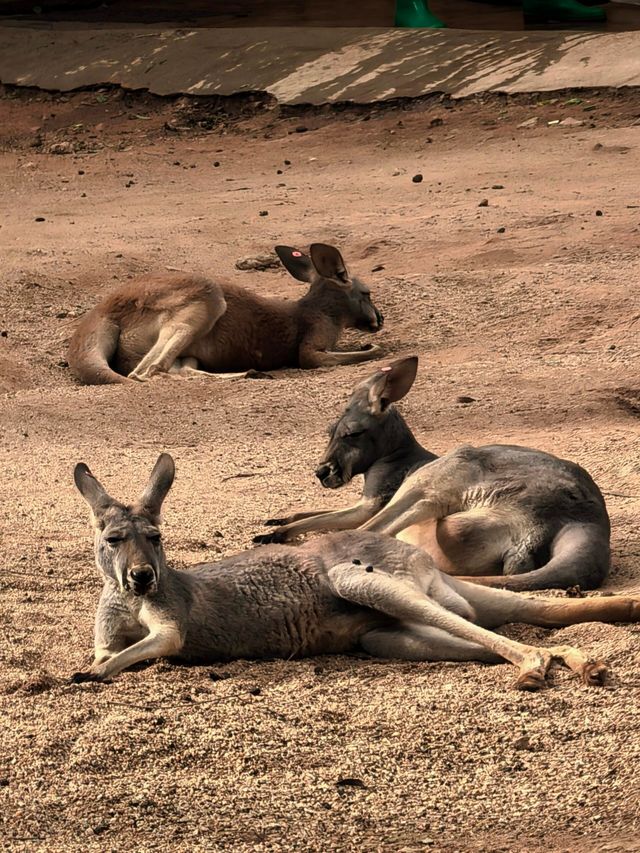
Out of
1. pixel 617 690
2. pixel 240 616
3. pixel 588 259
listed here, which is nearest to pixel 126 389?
pixel 588 259

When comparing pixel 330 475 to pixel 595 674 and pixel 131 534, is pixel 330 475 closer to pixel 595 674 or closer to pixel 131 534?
pixel 131 534

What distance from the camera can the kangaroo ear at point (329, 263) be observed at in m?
9.38

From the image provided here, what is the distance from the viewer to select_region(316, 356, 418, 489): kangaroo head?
557cm

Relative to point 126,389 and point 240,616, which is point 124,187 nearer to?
point 126,389

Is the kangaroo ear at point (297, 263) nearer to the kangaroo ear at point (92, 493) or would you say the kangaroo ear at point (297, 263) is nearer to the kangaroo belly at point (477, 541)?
the kangaroo belly at point (477, 541)

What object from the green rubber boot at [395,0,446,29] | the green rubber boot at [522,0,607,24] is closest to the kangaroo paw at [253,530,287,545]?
the green rubber boot at [395,0,446,29]

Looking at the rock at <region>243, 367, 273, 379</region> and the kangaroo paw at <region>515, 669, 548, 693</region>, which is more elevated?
the kangaroo paw at <region>515, 669, 548, 693</region>

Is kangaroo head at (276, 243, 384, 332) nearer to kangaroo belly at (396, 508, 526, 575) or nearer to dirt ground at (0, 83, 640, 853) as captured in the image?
dirt ground at (0, 83, 640, 853)

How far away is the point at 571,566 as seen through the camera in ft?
15.2

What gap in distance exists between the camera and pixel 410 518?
5.06 m

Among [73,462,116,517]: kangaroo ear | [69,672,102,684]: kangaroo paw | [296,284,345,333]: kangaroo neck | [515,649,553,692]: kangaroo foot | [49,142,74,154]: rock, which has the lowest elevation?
[296,284,345,333]: kangaroo neck

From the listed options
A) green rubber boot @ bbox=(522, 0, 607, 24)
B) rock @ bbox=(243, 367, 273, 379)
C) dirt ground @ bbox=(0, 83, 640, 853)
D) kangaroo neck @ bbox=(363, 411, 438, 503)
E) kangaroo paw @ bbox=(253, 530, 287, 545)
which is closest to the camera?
dirt ground @ bbox=(0, 83, 640, 853)

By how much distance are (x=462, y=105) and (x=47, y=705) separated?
10.7 m

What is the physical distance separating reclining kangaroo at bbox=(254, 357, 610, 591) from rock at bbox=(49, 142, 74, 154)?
31.5 feet
